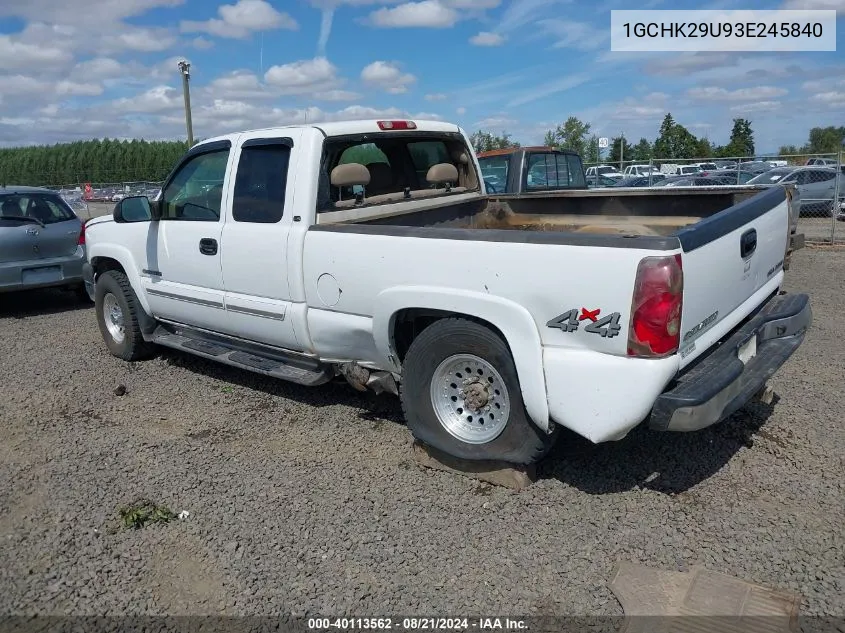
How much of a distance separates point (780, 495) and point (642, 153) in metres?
53.2

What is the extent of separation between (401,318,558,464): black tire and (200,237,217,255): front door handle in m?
1.90

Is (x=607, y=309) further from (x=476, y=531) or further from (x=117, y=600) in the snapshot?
(x=117, y=600)

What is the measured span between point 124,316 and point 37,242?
3.31 m

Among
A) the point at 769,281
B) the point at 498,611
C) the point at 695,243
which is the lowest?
→ the point at 498,611

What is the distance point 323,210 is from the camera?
14.9 feet

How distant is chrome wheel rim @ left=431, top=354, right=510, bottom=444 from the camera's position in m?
3.70

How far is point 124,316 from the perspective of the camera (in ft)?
20.5

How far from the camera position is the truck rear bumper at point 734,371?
312cm

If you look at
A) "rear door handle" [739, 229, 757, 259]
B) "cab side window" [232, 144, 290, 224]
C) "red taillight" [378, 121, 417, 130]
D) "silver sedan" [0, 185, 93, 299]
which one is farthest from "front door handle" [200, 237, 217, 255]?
"silver sedan" [0, 185, 93, 299]

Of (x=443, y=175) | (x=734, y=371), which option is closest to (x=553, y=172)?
(x=443, y=175)

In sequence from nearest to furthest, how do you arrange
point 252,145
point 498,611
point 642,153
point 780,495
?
point 498,611 → point 780,495 → point 252,145 → point 642,153

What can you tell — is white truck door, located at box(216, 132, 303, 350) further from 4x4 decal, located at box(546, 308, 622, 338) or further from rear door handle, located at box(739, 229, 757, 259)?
rear door handle, located at box(739, 229, 757, 259)

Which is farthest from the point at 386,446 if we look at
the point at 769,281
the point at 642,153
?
the point at 642,153

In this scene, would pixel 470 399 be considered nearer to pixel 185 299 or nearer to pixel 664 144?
pixel 185 299
